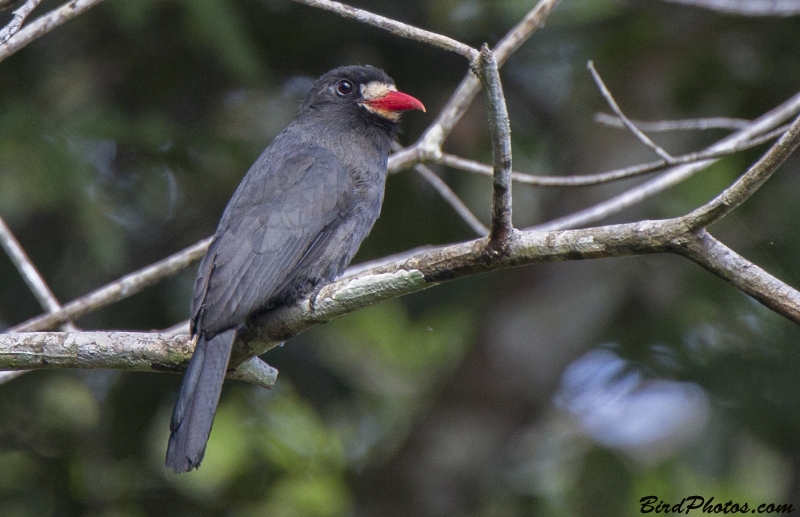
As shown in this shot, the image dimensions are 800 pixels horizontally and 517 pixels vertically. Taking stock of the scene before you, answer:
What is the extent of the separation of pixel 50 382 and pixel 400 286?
3280 millimetres

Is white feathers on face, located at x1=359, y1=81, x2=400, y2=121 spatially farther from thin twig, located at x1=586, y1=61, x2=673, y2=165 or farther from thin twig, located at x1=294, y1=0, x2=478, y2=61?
thin twig, located at x1=294, y1=0, x2=478, y2=61

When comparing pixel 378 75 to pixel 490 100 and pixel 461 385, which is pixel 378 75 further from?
pixel 461 385

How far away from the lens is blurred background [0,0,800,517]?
4.87 meters

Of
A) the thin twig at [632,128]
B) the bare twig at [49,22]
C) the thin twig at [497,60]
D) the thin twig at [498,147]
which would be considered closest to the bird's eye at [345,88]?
the thin twig at [497,60]

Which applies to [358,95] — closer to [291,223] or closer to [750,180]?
[291,223]

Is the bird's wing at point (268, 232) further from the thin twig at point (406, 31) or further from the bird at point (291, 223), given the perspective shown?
the thin twig at point (406, 31)

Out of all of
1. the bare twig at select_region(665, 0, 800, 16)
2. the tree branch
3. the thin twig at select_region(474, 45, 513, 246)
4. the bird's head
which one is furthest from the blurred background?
the thin twig at select_region(474, 45, 513, 246)

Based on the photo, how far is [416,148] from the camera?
13.1 ft

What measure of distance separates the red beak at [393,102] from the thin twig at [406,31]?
1.19 m

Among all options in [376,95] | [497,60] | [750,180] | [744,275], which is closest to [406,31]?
[750,180]

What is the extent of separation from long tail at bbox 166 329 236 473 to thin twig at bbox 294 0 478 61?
108cm

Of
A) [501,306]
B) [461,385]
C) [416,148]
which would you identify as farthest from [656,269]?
[416,148]

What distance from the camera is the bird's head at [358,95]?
3.97m

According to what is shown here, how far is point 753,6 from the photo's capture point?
464cm
